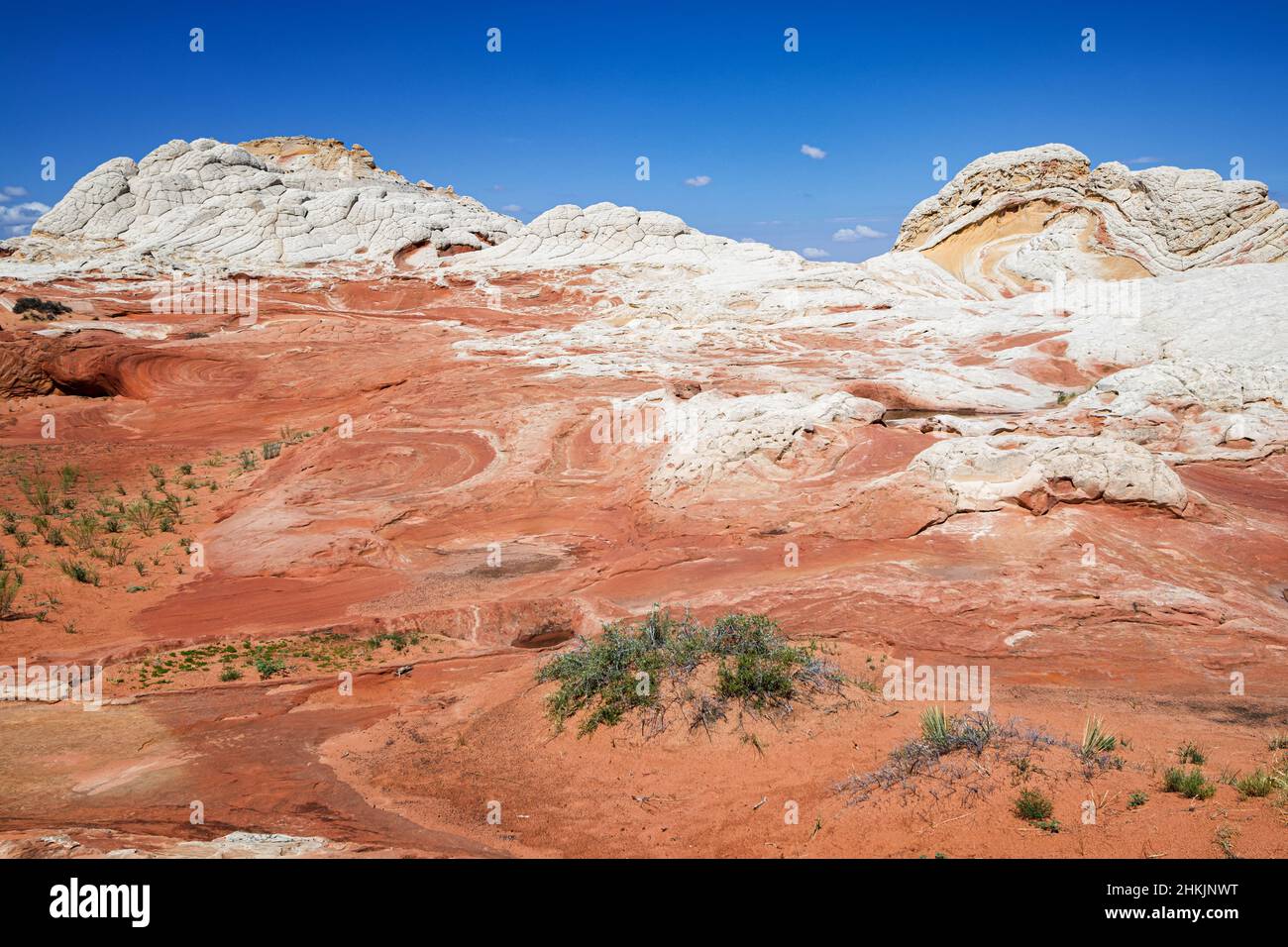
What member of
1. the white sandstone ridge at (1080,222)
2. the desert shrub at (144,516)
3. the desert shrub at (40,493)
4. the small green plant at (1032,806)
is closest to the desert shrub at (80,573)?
the desert shrub at (144,516)

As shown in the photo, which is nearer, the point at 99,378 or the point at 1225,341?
the point at 1225,341

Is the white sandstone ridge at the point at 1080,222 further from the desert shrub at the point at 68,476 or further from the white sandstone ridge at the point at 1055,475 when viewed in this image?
the desert shrub at the point at 68,476

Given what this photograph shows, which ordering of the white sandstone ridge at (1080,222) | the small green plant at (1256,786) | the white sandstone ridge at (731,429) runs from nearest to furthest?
the small green plant at (1256,786)
the white sandstone ridge at (731,429)
the white sandstone ridge at (1080,222)

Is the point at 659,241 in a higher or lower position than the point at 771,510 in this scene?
higher

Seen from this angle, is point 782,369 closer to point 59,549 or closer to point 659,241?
point 59,549

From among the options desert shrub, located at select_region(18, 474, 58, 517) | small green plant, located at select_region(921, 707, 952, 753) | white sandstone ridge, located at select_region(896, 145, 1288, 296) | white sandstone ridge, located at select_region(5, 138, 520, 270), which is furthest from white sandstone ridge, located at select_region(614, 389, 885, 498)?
white sandstone ridge, located at select_region(5, 138, 520, 270)

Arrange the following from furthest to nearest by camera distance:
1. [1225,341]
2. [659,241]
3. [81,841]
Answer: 1. [659,241]
2. [1225,341]
3. [81,841]

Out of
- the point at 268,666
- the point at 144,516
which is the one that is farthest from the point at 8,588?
the point at 268,666

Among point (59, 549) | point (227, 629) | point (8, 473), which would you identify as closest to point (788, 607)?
point (227, 629)
